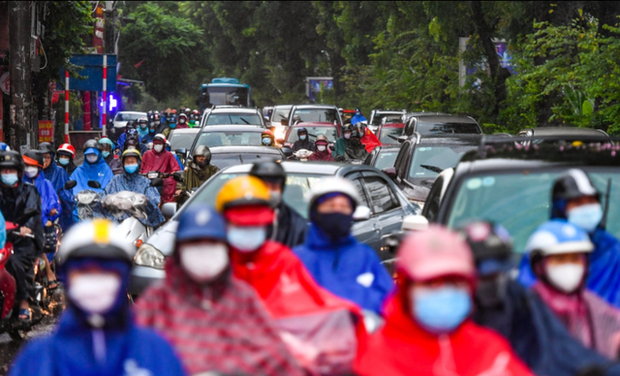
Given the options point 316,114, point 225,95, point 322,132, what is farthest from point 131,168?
point 225,95

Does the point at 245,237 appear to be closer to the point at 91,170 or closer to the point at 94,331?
the point at 94,331

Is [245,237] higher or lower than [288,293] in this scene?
higher

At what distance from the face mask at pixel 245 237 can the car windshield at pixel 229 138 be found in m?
13.3

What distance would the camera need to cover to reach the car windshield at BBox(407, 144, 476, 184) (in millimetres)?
14023

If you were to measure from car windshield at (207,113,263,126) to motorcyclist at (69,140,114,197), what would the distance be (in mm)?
11325

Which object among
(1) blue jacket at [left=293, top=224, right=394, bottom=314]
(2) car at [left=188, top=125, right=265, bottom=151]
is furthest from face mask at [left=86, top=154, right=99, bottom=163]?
(1) blue jacket at [left=293, top=224, right=394, bottom=314]

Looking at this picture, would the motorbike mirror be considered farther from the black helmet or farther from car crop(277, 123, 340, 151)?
car crop(277, 123, 340, 151)

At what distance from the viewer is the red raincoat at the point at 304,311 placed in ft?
13.4

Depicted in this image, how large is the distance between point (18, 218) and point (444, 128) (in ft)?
40.2

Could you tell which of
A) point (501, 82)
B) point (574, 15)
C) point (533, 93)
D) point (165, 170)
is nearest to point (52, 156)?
point (165, 170)

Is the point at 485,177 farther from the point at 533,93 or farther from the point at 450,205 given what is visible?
the point at 533,93

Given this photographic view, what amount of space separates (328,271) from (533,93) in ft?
66.4

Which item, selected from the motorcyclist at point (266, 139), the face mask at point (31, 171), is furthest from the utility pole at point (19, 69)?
the face mask at point (31, 171)

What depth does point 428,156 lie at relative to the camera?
14312 mm
